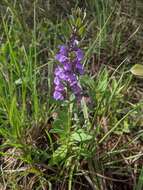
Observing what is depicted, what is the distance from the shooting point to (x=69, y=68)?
130 cm

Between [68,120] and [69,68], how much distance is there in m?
0.18

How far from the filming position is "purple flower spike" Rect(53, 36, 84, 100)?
126cm

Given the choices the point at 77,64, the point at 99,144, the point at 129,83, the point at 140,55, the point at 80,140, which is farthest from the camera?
the point at 140,55

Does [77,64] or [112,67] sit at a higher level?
[77,64]

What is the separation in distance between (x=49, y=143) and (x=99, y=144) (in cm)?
17

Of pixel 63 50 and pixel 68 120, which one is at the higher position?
pixel 63 50

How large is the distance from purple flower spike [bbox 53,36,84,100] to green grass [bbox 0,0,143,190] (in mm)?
46

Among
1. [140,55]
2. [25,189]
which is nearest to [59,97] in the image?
[25,189]

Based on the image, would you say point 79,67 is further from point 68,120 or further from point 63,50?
point 68,120

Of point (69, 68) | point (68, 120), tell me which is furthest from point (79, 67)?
point (68, 120)

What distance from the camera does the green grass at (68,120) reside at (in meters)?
1.43

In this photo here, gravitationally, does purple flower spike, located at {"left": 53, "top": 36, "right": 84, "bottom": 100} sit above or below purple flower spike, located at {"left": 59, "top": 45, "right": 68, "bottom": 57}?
below

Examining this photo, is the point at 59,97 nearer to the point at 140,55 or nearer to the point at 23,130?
the point at 23,130

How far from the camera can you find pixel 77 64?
1.29 meters
